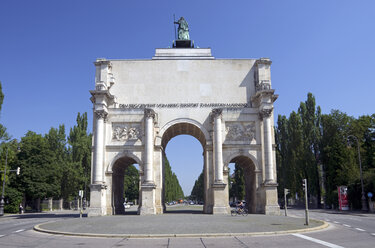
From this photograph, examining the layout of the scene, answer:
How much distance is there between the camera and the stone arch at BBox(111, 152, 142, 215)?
116 feet

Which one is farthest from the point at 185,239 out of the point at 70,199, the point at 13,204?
the point at 70,199

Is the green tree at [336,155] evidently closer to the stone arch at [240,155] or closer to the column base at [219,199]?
the stone arch at [240,155]

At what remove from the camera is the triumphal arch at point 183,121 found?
34.1 metres

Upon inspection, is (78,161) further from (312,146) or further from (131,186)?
(312,146)

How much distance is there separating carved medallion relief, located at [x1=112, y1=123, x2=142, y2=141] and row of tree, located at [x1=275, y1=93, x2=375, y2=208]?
29.0 metres

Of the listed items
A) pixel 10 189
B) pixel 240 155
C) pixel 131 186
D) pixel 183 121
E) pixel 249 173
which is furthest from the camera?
pixel 131 186

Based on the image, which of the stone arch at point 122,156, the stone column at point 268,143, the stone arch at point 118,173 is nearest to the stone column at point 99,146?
the stone arch at point 122,156

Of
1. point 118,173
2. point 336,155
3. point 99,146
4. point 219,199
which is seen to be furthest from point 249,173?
point 336,155

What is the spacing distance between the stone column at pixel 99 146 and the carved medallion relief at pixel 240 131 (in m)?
12.6

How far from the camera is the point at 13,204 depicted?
4662 cm

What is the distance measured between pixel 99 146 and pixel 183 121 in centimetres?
885

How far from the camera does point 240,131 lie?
119 ft

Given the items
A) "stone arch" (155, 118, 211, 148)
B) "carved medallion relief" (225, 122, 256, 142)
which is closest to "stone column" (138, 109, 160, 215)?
"stone arch" (155, 118, 211, 148)

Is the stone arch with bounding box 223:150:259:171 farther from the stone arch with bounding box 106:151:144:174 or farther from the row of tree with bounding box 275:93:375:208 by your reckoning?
the row of tree with bounding box 275:93:375:208
